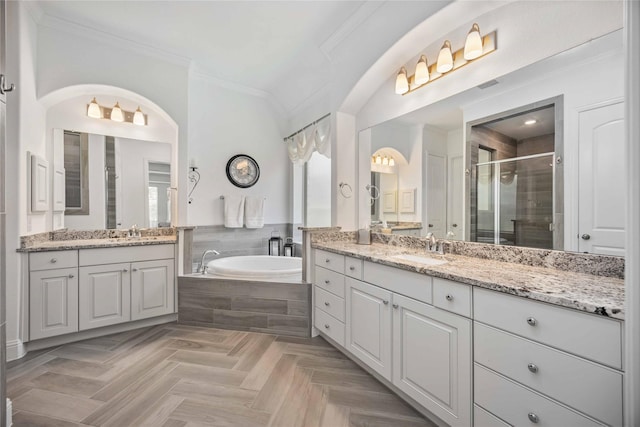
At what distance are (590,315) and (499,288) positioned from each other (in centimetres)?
28

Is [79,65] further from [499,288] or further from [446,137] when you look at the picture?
[499,288]

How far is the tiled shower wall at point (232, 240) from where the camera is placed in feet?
12.1

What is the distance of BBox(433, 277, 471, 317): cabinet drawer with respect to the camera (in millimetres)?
1299

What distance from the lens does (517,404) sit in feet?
3.66

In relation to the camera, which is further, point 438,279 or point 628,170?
point 438,279

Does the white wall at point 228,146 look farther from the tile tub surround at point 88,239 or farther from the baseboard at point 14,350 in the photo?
the baseboard at point 14,350

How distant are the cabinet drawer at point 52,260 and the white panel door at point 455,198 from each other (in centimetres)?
317

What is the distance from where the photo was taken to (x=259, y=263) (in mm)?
3789

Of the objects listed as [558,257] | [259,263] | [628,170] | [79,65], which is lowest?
[259,263]

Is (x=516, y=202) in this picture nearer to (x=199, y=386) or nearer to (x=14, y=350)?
(x=199, y=386)

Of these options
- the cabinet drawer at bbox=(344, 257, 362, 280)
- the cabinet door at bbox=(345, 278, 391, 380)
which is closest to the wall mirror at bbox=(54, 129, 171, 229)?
the cabinet drawer at bbox=(344, 257, 362, 280)

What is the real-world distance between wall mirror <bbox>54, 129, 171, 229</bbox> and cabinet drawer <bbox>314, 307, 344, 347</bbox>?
2.14 metres

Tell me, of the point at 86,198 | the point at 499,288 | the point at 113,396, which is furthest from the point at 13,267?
the point at 499,288

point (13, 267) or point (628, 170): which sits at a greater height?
point (628, 170)
